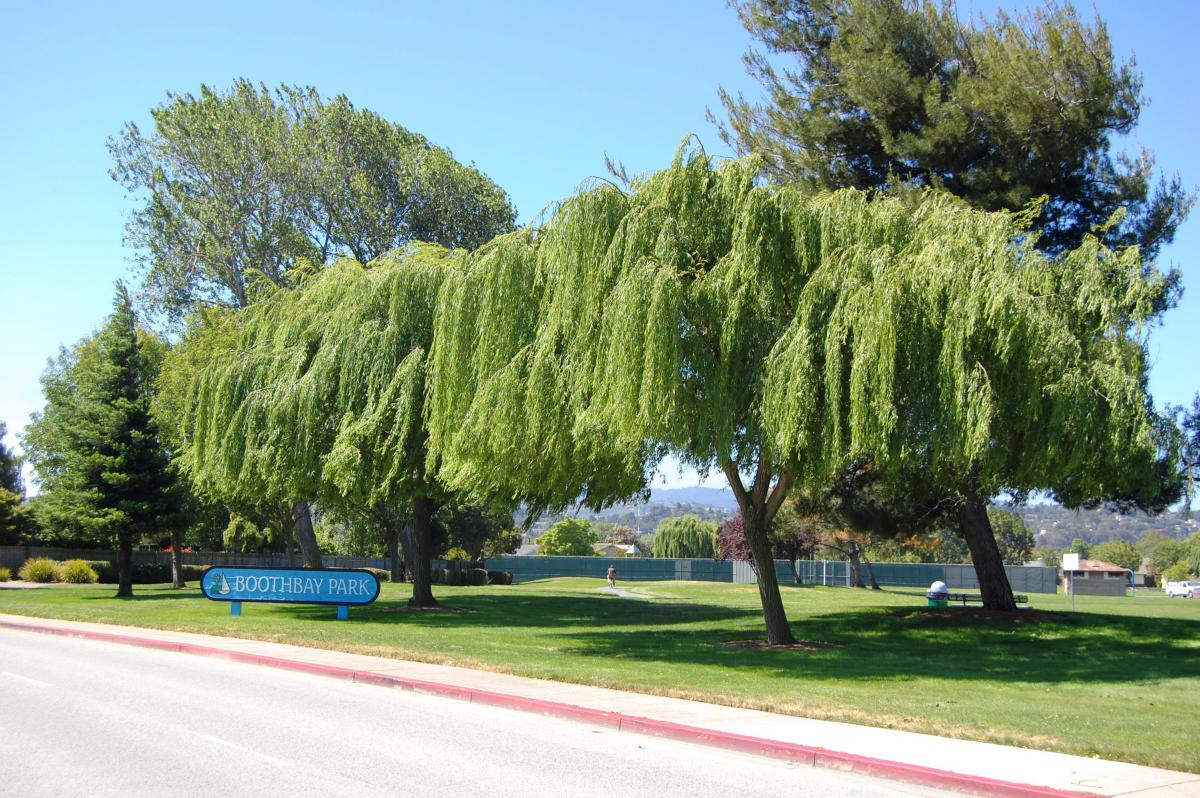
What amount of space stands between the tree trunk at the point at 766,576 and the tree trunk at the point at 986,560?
26.6ft

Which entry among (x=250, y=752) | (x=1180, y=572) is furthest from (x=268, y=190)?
(x=1180, y=572)

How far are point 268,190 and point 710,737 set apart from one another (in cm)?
3929

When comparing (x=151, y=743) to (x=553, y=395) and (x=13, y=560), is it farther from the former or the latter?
(x=13, y=560)

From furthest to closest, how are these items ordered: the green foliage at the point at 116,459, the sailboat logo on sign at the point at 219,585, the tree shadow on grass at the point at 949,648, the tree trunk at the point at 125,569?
the tree trunk at the point at 125,569, the green foliage at the point at 116,459, the sailboat logo on sign at the point at 219,585, the tree shadow on grass at the point at 949,648

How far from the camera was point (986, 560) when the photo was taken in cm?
2811

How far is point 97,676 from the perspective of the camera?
15.2 metres

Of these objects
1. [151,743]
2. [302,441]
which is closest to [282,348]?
[302,441]

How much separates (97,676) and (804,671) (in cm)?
1118

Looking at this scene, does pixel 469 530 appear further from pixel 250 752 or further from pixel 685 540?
pixel 250 752

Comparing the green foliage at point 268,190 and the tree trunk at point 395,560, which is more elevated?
the green foliage at point 268,190

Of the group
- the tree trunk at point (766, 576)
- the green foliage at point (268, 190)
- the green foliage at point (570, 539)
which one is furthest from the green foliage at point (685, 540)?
the tree trunk at point (766, 576)

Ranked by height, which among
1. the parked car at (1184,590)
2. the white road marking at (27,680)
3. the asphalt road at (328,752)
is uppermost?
the asphalt road at (328,752)

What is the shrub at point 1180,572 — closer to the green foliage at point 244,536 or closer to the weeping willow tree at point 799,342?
the green foliage at point 244,536

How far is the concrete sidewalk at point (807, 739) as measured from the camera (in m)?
8.88
